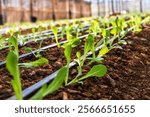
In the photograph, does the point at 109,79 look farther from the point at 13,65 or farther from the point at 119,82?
the point at 13,65

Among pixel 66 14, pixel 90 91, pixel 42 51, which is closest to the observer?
pixel 90 91

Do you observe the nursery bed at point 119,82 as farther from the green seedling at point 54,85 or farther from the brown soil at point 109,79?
the green seedling at point 54,85

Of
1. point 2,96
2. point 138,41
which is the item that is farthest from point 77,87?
point 138,41

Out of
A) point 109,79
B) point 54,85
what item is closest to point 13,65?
point 54,85

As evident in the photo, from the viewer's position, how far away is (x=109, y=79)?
94.9 inches

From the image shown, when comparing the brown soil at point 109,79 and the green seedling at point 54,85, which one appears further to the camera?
the brown soil at point 109,79

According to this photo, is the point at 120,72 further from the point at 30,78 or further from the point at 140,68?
the point at 30,78

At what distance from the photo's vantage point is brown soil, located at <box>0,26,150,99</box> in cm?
201

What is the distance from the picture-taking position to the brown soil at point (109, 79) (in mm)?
2012

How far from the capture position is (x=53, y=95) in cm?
190

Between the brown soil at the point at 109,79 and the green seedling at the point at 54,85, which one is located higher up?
the green seedling at the point at 54,85

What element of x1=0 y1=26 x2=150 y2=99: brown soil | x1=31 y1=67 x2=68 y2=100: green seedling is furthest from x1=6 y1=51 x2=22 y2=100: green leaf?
x1=0 y1=26 x2=150 y2=99: brown soil

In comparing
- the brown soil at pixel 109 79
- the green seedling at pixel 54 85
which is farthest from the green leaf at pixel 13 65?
the brown soil at pixel 109 79

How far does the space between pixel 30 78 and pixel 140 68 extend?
121 cm
